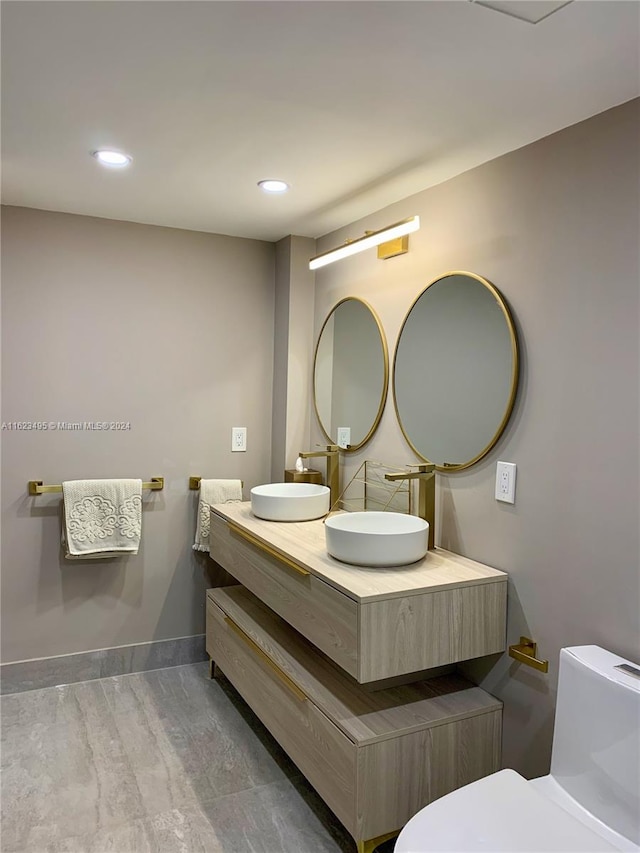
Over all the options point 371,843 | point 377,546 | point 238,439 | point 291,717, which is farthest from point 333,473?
point 371,843

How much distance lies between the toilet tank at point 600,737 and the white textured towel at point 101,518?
2.02 metres

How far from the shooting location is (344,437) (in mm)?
3016

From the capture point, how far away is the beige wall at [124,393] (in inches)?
115

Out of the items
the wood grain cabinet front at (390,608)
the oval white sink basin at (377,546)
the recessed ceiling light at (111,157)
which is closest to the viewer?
the wood grain cabinet front at (390,608)

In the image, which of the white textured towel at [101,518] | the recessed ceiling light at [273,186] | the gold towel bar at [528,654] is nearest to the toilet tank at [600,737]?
the gold towel bar at [528,654]

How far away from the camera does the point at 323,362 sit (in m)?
3.21

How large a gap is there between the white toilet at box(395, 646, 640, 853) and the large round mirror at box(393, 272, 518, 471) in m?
0.78

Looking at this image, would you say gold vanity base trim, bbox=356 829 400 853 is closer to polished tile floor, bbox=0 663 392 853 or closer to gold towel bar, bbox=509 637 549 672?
polished tile floor, bbox=0 663 392 853

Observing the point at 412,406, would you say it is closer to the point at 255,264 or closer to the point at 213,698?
the point at 255,264

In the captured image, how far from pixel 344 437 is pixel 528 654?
1.34m

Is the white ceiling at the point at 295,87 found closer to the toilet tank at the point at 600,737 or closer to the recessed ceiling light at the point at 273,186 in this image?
the recessed ceiling light at the point at 273,186

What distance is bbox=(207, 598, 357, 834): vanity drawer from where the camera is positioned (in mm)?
1892

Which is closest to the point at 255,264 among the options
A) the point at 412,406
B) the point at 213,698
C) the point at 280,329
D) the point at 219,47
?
the point at 280,329

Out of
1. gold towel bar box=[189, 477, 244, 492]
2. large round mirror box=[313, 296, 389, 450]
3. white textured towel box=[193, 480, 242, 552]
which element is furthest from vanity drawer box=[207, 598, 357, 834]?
large round mirror box=[313, 296, 389, 450]
